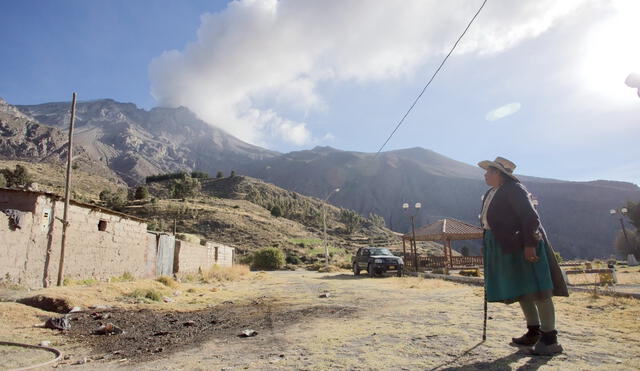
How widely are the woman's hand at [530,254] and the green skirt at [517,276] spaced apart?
0.11 metres

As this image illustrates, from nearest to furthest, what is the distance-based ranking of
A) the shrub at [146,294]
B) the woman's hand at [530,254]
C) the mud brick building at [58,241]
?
the woman's hand at [530,254]
the shrub at [146,294]
the mud brick building at [58,241]

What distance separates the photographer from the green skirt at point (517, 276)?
9.75 feet

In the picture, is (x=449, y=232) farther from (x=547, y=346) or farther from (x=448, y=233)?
(x=547, y=346)

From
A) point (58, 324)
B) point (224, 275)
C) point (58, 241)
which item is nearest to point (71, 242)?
point (58, 241)

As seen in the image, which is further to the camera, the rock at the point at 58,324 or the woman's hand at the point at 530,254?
the rock at the point at 58,324

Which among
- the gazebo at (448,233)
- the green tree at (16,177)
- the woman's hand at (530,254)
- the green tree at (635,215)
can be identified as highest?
the green tree at (16,177)

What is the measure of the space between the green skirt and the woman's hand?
0.11 metres

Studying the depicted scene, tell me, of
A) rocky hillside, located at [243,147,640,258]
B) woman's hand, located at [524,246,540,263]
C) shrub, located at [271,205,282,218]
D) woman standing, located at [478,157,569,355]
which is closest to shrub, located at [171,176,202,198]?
shrub, located at [271,205,282,218]

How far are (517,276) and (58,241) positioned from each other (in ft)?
38.4

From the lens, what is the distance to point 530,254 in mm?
2943

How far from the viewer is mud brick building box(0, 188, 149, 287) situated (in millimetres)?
8625

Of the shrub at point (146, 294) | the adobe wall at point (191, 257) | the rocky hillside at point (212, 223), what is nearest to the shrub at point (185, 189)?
the rocky hillside at point (212, 223)

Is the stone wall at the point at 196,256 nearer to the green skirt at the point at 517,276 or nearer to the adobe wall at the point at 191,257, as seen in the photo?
the adobe wall at the point at 191,257

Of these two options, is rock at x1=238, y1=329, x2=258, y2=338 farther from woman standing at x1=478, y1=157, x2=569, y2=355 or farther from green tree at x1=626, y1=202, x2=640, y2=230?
green tree at x1=626, y1=202, x2=640, y2=230
